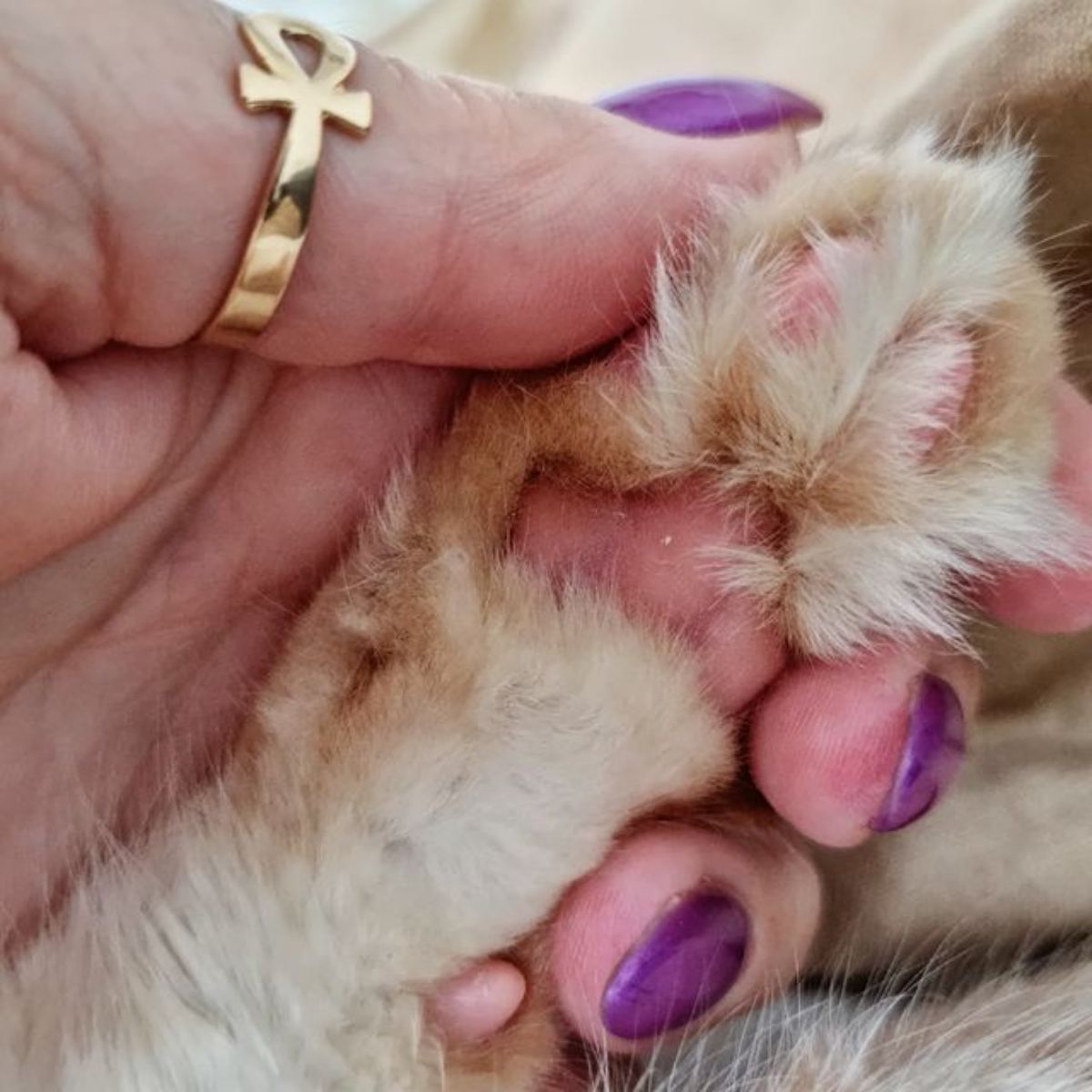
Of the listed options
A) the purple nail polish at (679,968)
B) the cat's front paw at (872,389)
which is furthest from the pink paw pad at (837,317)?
the purple nail polish at (679,968)

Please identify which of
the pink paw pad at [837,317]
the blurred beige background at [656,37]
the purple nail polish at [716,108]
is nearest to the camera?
the pink paw pad at [837,317]

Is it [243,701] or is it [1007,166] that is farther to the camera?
[243,701]

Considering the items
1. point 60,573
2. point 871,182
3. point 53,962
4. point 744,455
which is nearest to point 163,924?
point 53,962

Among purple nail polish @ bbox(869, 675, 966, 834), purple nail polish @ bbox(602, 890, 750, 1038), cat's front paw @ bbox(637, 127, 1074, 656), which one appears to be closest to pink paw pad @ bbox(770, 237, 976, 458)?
cat's front paw @ bbox(637, 127, 1074, 656)

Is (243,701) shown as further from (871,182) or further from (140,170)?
(871,182)

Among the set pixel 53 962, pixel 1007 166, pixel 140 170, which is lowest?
pixel 53 962

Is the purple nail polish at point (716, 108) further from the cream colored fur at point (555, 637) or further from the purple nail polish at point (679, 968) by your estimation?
the purple nail polish at point (679, 968)

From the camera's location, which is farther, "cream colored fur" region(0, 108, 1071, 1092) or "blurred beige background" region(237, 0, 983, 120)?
"blurred beige background" region(237, 0, 983, 120)

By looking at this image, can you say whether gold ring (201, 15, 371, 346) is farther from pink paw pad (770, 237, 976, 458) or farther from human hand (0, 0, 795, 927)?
pink paw pad (770, 237, 976, 458)
